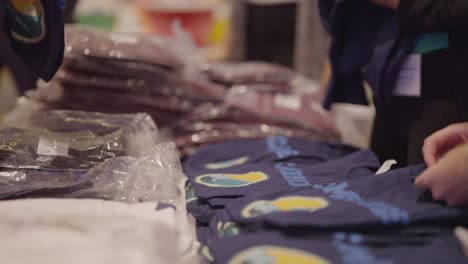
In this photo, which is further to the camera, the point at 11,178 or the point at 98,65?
the point at 98,65

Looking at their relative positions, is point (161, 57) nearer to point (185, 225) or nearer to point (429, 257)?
point (185, 225)

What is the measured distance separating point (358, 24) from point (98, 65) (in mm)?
516

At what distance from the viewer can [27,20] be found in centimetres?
69

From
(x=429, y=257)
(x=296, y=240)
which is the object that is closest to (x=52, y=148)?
(x=296, y=240)

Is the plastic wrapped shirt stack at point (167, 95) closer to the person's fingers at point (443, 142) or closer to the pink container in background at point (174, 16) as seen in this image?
the pink container in background at point (174, 16)

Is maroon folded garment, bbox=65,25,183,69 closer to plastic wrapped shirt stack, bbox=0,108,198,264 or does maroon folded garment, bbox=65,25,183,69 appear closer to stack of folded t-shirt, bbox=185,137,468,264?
plastic wrapped shirt stack, bbox=0,108,198,264

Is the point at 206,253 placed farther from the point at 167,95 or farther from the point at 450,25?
the point at 167,95

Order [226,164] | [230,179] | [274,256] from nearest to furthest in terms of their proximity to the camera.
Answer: [274,256]
[230,179]
[226,164]

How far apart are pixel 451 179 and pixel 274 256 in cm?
20

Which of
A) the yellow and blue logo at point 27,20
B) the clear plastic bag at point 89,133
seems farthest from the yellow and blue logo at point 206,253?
the yellow and blue logo at point 27,20

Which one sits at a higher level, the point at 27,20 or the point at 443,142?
the point at 27,20

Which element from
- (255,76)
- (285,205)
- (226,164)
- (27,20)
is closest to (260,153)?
(226,164)

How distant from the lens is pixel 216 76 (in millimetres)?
1279

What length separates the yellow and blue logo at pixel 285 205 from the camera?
1.77 ft
